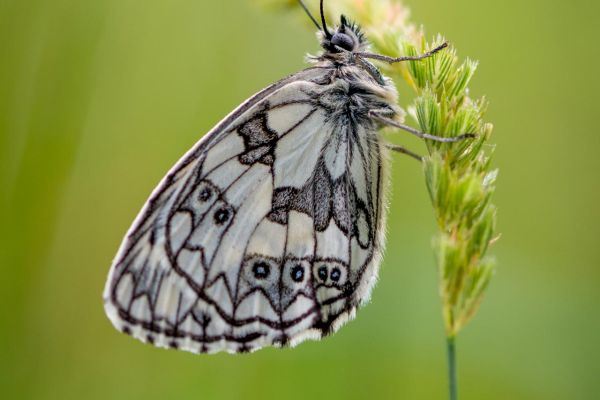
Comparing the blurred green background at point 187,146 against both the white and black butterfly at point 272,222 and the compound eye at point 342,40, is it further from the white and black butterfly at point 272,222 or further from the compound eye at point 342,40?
the white and black butterfly at point 272,222

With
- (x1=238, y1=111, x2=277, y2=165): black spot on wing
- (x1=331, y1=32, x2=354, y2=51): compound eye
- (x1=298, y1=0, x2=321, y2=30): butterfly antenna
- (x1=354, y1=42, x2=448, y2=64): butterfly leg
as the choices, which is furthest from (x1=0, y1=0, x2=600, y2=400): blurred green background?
(x1=238, y1=111, x2=277, y2=165): black spot on wing

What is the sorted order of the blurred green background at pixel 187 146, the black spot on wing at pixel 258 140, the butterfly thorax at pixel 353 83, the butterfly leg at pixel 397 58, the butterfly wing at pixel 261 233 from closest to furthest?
the butterfly leg at pixel 397 58
the butterfly wing at pixel 261 233
the black spot on wing at pixel 258 140
the butterfly thorax at pixel 353 83
the blurred green background at pixel 187 146

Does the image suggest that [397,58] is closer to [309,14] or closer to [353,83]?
[353,83]

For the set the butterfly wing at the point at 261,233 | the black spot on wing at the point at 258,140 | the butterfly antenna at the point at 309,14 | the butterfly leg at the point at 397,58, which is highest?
the butterfly antenna at the point at 309,14

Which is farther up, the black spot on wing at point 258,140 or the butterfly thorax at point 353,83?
the butterfly thorax at point 353,83

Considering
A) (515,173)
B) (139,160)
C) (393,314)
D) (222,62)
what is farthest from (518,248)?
(139,160)

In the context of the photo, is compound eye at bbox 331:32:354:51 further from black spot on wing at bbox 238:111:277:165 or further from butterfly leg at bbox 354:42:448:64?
black spot on wing at bbox 238:111:277:165

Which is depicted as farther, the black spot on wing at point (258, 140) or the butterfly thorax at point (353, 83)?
the butterfly thorax at point (353, 83)

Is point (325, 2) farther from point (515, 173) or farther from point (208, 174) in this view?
point (515, 173)

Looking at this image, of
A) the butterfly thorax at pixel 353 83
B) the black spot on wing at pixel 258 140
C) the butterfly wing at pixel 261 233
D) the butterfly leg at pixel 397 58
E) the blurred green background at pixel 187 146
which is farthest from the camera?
the blurred green background at pixel 187 146

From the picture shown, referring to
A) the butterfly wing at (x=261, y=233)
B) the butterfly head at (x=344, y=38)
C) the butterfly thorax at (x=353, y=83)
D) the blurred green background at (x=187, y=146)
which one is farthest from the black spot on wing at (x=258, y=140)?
the blurred green background at (x=187, y=146)
